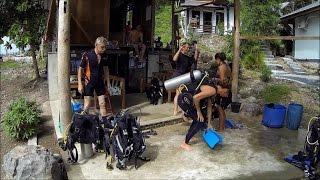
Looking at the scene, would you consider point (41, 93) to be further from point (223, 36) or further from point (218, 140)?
point (223, 36)

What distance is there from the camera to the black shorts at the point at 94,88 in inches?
252

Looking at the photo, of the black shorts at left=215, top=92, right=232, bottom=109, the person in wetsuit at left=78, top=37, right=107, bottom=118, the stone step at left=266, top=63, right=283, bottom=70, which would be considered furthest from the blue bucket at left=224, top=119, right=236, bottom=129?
the stone step at left=266, top=63, right=283, bottom=70

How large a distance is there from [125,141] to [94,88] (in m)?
1.60

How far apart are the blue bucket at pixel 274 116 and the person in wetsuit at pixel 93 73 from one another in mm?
3402

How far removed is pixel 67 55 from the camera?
614 centimetres

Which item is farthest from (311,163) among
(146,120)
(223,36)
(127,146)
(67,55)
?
(223,36)

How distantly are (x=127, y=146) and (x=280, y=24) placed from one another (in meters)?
15.4

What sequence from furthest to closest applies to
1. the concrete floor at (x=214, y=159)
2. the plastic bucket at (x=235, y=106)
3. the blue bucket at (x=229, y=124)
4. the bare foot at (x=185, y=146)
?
the plastic bucket at (x=235, y=106), the blue bucket at (x=229, y=124), the bare foot at (x=185, y=146), the concrete floor at (x=214, y=159)

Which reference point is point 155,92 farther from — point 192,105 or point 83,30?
point 192,105

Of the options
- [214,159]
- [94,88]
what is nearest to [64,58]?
[94,88]

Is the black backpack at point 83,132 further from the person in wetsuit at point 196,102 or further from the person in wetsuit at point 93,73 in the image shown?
the person in wetsuit at point 196,102

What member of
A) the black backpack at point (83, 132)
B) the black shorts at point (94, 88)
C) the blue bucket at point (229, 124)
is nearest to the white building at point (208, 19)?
the blue bucket at point (229, 124)

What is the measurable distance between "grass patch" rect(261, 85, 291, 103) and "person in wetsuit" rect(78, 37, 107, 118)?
223 inches

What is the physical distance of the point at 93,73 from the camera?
6.31 m
